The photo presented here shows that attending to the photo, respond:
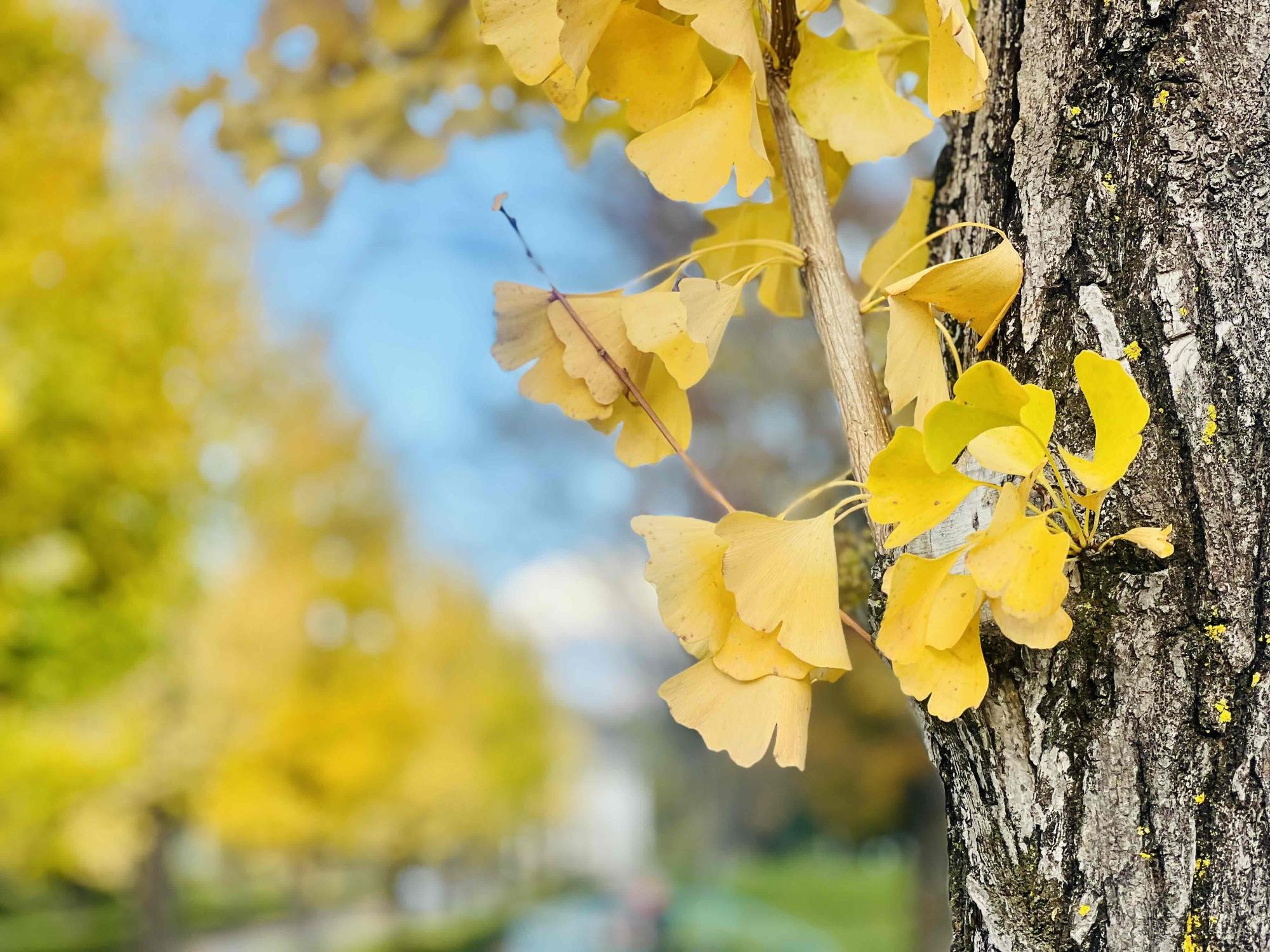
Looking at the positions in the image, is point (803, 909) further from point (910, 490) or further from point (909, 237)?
point (910, 490)

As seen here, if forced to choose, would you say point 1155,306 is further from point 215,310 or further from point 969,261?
point 215,310

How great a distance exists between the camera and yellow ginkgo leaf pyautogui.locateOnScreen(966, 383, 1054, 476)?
1.35ft

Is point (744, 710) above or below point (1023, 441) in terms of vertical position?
below

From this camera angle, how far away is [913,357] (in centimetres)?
52

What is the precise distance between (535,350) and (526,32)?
0.19 m

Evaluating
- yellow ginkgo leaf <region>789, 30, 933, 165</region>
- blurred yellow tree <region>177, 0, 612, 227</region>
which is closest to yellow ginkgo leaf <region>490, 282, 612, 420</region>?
yellow ginkgo leaf <region>789, 30, 933, 165</region>

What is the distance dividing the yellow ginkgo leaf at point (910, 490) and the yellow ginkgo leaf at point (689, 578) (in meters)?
0.11

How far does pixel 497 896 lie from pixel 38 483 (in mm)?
23734

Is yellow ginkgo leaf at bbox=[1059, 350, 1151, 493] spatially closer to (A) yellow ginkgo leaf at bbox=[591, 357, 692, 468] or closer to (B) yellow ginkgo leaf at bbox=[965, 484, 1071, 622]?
(B) yellow ginkgo leaf at bbox=[965, 484, 1071, 622]

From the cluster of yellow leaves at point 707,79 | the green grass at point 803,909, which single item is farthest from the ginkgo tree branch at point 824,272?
the green grass at point 803,909

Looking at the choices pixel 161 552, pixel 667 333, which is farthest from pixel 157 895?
pixel 667 333

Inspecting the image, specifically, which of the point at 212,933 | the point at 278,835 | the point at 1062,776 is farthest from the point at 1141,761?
the point at 212,933

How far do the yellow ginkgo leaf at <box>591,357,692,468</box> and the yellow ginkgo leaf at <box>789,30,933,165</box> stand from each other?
18 cm

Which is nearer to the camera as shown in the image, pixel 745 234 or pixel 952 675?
pixel 952 675
